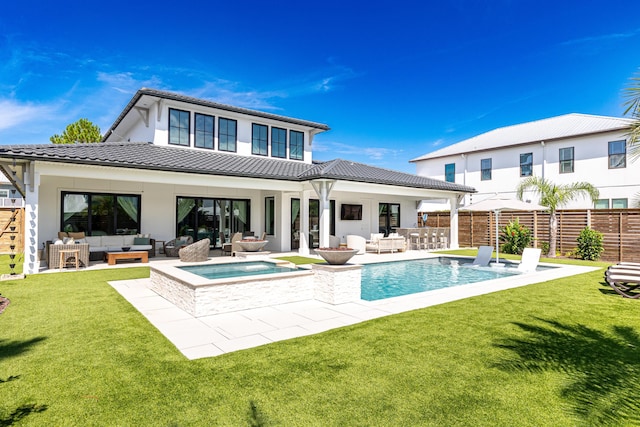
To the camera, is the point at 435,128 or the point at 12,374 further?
the point at 435,128

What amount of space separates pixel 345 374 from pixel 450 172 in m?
29.1

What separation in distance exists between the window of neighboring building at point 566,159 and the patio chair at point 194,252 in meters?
22.9

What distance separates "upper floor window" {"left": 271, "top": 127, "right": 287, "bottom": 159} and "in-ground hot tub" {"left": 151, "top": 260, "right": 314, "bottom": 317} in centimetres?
1219

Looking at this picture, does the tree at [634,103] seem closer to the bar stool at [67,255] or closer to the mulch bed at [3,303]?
the mulch bed at [3,303]

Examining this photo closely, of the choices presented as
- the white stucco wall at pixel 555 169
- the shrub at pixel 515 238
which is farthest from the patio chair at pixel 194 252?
the white stucco wall at pixel 555 169

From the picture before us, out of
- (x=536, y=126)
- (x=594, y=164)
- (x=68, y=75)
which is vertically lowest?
(x=594, y=164)

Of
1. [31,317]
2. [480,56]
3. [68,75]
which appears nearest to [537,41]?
[480,56]

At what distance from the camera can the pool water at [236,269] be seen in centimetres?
939

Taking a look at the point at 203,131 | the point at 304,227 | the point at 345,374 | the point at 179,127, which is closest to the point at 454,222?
the point at 304,227

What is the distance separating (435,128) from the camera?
3753 centimetres

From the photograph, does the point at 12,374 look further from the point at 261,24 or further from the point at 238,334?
the point at 261,24

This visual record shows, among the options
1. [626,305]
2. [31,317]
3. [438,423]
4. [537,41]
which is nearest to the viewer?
[438,423]

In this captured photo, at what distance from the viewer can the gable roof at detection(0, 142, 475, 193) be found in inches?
461

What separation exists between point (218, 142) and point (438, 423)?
1698 centimetres
